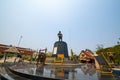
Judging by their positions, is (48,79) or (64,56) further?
(64,56)

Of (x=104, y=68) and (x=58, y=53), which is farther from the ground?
(x=58, y=53)

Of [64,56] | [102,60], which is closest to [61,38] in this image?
[64,56]

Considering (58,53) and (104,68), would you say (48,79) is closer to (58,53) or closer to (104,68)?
(104,68)

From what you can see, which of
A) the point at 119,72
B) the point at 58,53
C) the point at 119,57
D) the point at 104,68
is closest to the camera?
the point at 119,72

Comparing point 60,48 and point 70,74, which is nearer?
point 70,74

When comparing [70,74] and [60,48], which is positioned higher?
[60,48]

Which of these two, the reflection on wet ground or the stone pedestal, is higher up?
the stone pedestal

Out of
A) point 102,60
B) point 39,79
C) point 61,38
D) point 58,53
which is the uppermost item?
point 61,38

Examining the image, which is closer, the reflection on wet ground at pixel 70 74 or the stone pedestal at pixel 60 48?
the reflection on wet ground at pixel 70 74

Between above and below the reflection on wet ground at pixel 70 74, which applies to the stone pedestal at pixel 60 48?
above

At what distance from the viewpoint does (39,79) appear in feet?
25.2

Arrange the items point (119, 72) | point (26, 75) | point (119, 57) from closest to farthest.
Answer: point (26, 75)
point (119, 72)
point (119, 57)

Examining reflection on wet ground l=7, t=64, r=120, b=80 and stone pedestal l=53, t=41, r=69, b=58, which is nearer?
reflection on wet ground l=7, t=64, r=120, b=80

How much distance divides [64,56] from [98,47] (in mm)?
23242
